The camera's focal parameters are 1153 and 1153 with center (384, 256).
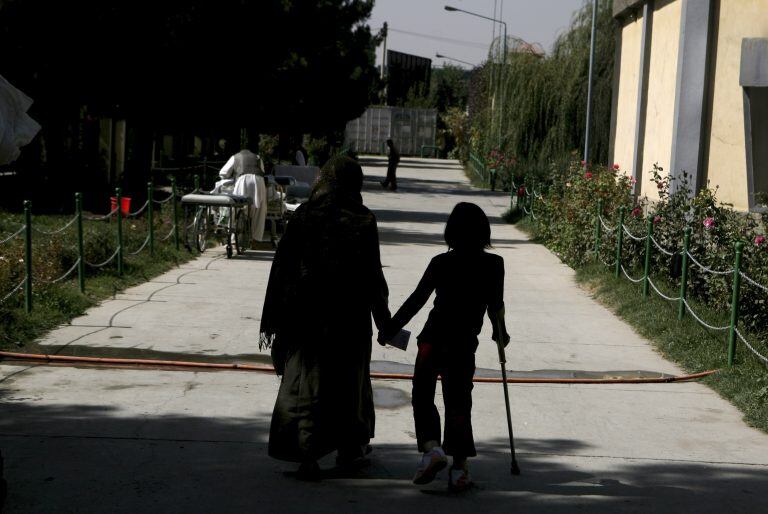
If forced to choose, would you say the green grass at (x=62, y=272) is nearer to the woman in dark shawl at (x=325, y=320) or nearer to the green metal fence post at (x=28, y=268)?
the green metal fence post at (x=28, y=268)

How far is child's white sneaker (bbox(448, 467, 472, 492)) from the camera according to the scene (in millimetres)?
5781

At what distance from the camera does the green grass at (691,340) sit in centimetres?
827

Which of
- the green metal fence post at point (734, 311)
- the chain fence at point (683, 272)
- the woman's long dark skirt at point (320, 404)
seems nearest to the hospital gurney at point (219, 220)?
the chain fence at point (683, 272)

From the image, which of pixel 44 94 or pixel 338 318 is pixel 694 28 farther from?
pixel 44 94

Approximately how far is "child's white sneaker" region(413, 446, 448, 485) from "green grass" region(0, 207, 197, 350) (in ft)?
15.2

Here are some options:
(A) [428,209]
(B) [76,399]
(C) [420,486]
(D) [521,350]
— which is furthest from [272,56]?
(C) [420,486]

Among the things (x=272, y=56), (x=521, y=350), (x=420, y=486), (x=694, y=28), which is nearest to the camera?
(x=420, y=486)

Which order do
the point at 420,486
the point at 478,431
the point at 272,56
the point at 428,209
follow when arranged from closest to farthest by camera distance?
the point at 420,486 < the point at 478,431 < the point at 272,56 < the point at 428,209

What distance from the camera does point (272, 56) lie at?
2877 centimetres

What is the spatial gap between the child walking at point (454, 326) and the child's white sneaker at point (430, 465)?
0.5 inches

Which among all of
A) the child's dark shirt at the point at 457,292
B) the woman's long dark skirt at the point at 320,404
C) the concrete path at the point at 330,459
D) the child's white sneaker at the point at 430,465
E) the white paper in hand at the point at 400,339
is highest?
the child's dark shirt at the point at 457,292

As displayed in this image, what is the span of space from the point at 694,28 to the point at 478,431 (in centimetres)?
976

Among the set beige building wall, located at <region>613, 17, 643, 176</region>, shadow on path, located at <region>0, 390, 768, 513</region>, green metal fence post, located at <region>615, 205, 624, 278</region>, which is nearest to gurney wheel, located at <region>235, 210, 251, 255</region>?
green metal fence post, located at <region>615, 205, 624, 278</region>

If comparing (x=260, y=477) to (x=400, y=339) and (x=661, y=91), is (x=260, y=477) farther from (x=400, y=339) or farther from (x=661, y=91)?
(x=661, y=91)
